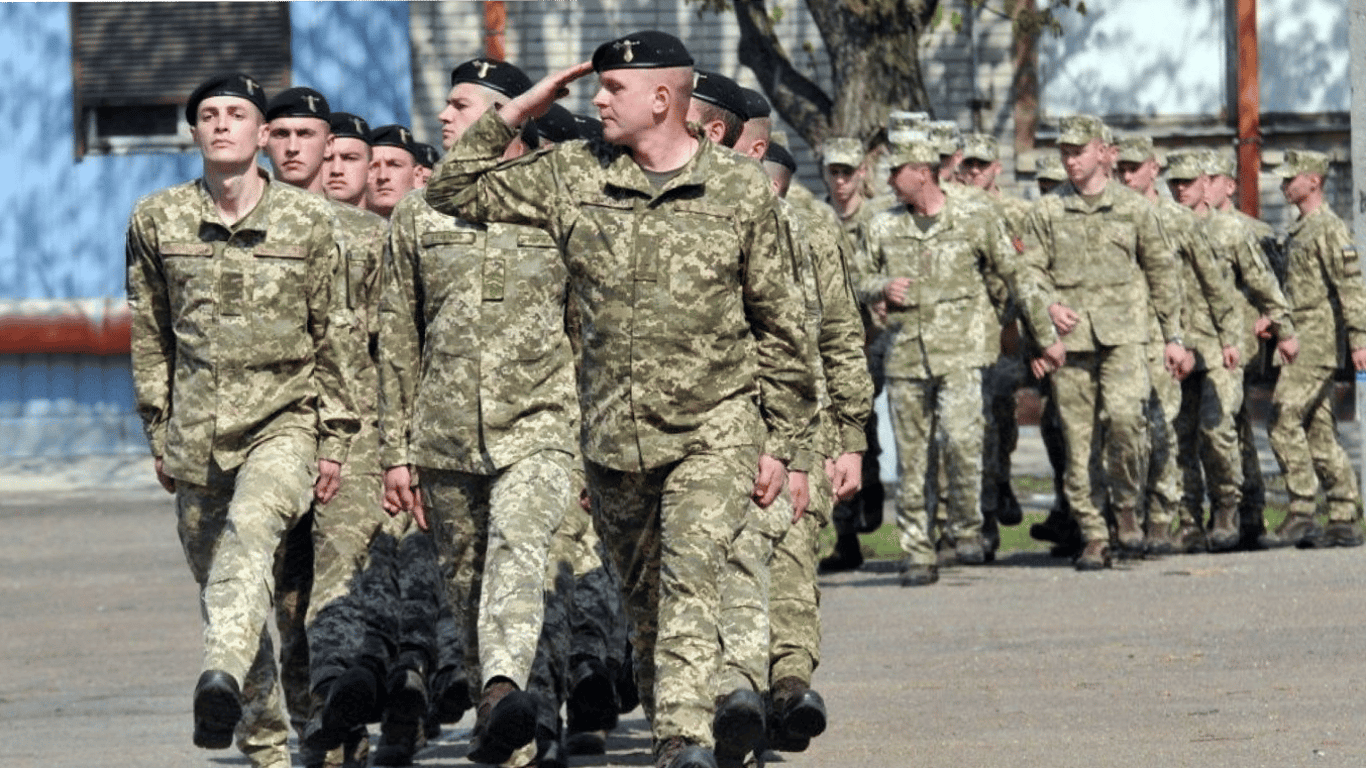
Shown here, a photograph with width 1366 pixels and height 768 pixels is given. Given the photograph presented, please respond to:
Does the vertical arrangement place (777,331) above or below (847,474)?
above

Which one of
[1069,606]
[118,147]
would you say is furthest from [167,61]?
[1069,606]

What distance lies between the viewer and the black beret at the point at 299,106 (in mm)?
10148

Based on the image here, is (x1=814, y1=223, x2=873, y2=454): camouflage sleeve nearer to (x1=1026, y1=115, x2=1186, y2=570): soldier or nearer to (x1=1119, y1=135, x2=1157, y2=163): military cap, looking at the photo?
(x1=1026, y1=115, x2=1186, y2=570): soldier

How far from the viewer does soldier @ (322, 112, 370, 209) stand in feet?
34.7

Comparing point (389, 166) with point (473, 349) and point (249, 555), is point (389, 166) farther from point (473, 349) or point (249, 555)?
point (249, 555)

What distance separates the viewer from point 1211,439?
641 inches

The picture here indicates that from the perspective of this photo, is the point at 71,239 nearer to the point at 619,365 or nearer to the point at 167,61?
the point at 167,61

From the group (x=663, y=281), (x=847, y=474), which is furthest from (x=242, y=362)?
(x=847, y=474)

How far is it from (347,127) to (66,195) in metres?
14.5

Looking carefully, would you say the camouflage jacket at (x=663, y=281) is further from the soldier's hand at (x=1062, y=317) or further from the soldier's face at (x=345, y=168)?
the soldier's hand at (x=1062, y=317)

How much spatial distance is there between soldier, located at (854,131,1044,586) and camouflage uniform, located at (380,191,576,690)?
225 inches

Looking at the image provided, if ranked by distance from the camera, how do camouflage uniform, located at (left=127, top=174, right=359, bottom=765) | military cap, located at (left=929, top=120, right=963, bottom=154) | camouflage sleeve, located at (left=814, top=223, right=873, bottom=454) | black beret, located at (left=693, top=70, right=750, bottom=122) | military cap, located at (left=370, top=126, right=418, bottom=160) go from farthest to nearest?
military cap, located at (left=929, top=120, right=963, bottom=154) → military cap, located at (left=370, top=126, right=418, bottom=160) → black beret, located at (left=693, top=70, right=750, bottom=122) → camouflage sleeve, located at (left=814, top=223, right=873, bottom=454) → camouflage uniform, located at (left=127, top=174, right=359, bottom=765)

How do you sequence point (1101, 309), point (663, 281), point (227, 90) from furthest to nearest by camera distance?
point (1101, 309) < point (227, 90) < point (663, 281)

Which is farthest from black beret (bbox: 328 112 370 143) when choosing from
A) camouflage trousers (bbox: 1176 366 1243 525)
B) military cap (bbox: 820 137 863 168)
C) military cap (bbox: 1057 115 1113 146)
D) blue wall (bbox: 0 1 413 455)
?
blue wall (bbox: 0 1 413 455)
